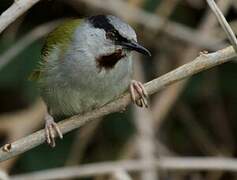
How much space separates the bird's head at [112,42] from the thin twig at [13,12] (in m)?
0.47

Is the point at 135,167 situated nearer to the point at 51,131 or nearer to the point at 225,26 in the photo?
the point at 51,131

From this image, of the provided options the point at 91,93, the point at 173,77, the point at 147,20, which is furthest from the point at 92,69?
the point at 147,20

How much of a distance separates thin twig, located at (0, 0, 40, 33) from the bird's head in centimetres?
47

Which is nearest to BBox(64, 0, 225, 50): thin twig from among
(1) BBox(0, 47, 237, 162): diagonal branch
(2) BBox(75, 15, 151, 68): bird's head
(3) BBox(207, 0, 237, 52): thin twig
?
(2) BBox(75, 15, 151, 68): bird's head

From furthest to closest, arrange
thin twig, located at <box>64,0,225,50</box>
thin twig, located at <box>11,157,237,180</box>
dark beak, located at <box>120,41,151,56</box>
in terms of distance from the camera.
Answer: thin twig, located at <box>64,0,225,50</box>
thin twig, located at <box>11,157,237,180</box>
dark beak, located at <box>120,41,151,56</box>

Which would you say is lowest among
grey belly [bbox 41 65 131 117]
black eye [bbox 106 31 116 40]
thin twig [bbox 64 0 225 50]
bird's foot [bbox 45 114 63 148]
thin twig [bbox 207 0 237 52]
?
thin twig [bbox 64 0 225 50]

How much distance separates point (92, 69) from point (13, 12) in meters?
0.51

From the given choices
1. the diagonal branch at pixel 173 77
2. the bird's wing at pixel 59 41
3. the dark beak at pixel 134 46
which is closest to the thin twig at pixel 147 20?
the bird's wing at pixel 59 41

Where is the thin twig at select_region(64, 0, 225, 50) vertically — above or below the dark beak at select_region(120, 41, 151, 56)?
below

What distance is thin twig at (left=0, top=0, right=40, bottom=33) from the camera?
2.54m

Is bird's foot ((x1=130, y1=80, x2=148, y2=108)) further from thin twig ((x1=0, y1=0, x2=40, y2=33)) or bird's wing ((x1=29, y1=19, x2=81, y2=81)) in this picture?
thin twig ((x1=0, y1=0, x2=40, y2=33))

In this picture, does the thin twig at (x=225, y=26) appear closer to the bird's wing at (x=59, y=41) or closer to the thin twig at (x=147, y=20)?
the bird's wing at (x=59, y=41)

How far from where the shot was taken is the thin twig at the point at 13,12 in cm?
254

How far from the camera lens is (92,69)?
293cm
